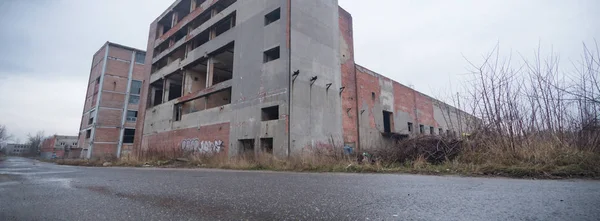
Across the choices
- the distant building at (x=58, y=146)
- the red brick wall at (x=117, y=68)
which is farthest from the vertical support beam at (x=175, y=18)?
the distant building at (x=58, y=146)

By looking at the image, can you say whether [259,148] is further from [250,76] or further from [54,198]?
[54,198]

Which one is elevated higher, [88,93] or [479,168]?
[88,93]

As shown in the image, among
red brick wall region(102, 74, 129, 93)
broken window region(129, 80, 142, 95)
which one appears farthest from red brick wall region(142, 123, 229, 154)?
red brick wall region(102, 74, 129, 93)

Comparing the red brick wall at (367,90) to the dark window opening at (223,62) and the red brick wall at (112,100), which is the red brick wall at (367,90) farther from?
the red brick wall at (112,100)

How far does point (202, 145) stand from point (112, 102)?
22.4 meters

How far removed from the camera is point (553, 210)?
1472 millimetres

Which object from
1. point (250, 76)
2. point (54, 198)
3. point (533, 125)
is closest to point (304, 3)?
point (250, 76)

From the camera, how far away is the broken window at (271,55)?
16.4 metres

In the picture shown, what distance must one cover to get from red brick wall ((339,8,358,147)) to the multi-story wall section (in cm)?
2683

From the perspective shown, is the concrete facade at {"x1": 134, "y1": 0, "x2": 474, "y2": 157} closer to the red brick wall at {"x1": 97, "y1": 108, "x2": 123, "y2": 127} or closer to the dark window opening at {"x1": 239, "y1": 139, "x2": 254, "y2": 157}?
the dark window opening at {"x1": 239, "y1": 139, "x2": 254, "y2": 157}

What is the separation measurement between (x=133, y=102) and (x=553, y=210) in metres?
40.2

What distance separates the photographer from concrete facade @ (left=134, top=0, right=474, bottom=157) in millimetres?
15102

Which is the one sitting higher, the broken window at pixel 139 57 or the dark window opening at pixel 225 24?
the broken window at pixel 139 57

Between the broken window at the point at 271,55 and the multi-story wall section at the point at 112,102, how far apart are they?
24238 mm
